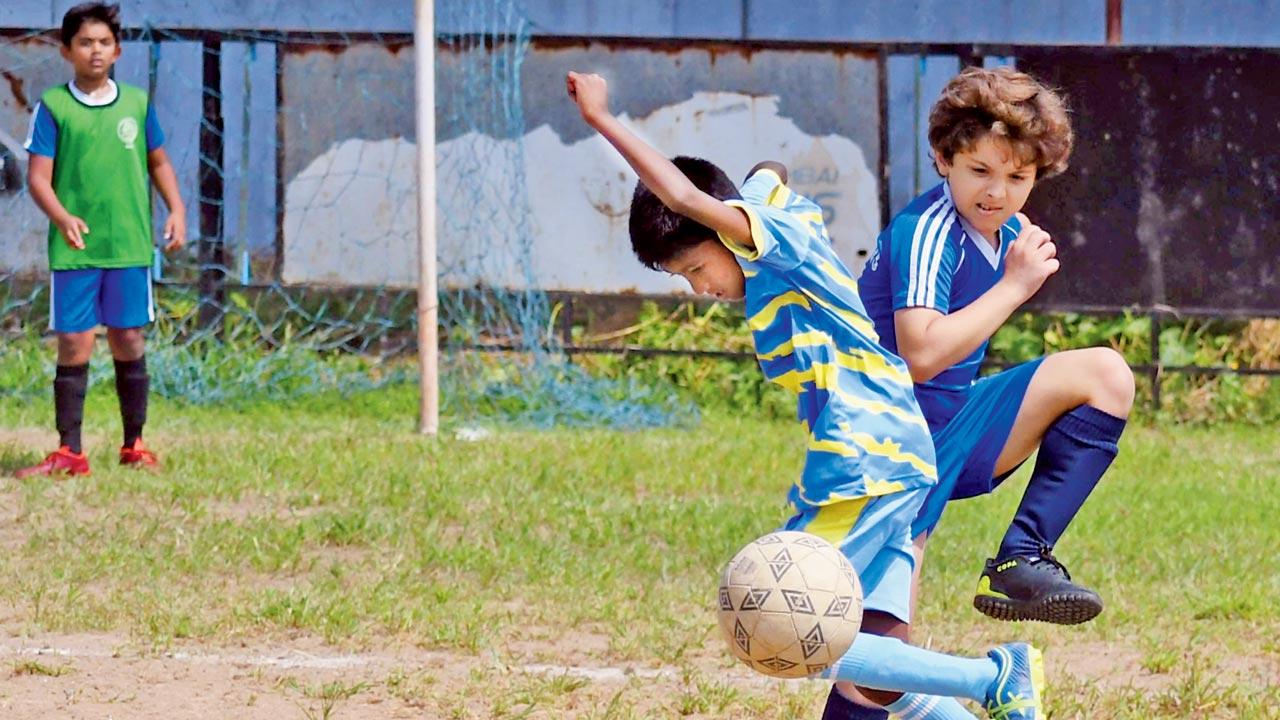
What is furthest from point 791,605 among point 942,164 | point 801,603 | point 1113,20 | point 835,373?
point 1113,20

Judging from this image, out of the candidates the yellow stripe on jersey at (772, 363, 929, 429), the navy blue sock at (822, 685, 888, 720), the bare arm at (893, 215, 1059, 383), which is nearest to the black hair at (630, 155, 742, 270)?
the yellow stripe on jersey at (772, 363, 929, 429)

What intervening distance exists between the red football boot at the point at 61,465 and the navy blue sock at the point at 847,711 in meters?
4.60

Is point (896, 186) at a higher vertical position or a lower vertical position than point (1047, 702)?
higher

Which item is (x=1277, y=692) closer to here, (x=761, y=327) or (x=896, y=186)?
(x=761, y=327)

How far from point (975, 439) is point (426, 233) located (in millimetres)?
5526

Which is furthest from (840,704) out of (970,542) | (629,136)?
(970,542)

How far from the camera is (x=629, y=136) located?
3.64 m

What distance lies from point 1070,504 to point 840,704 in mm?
692

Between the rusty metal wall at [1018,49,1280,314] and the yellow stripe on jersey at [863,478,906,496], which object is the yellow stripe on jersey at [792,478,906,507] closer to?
the yellow stripe on jersey at [863,478,906,496]

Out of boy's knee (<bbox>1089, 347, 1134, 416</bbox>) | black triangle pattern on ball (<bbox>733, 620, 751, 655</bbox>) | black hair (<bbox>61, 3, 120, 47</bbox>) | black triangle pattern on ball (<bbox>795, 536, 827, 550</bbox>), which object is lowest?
black triangle pattern on ball (<bbox>733, 620, 751, 655</bbox>)

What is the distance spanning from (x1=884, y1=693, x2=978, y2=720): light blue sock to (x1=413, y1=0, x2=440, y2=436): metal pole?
5.38 meters

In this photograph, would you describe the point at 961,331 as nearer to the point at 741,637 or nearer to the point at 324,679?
the point at 741,637

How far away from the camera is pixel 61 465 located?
Answer: 7793mm

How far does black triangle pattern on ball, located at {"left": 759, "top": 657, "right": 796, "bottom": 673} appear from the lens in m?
3.77
